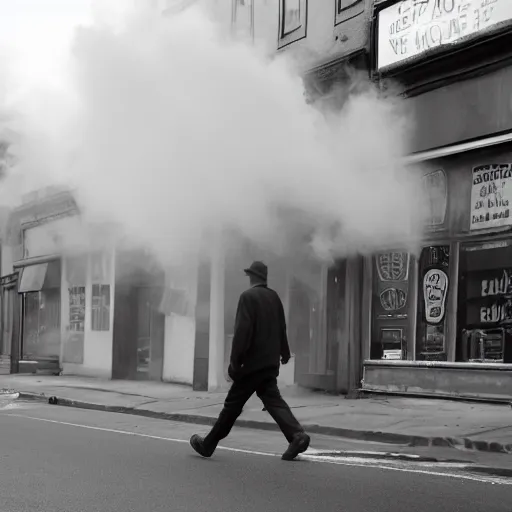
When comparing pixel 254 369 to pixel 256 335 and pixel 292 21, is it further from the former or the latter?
pixel 292 21

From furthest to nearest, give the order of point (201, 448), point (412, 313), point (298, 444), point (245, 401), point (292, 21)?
point (292, 21) < point (412, 313) < point (201, 448) < point (245, 401) < point (298, 444)

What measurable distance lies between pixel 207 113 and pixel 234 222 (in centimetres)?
164

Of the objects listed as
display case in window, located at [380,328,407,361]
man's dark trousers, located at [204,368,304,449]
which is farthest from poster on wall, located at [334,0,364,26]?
man's dark trousers, located at [204,368,304,449]

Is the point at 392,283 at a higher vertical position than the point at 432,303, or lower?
higher

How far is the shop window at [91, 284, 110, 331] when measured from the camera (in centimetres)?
1891

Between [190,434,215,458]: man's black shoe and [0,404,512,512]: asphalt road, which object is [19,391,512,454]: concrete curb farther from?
[190,434,215,458]: man's black shoe

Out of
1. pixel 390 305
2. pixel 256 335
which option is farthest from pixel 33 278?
pixel 256 335

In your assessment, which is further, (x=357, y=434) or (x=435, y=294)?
(x=435, y=294)

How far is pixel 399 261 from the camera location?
41.5 ft

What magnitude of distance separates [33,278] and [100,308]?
285 cm

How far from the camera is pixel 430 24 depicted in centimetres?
1226

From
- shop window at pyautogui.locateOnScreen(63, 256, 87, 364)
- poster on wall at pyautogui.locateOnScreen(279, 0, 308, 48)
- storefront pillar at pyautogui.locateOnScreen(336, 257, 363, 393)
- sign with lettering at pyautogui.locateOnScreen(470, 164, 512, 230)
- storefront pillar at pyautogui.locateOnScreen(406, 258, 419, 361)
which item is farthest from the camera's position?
shop window at pyautogui.locateOnScreen(63, 256, 87, 364)

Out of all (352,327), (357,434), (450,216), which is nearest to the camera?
(357,434)

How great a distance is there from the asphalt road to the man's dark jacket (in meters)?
0.73
